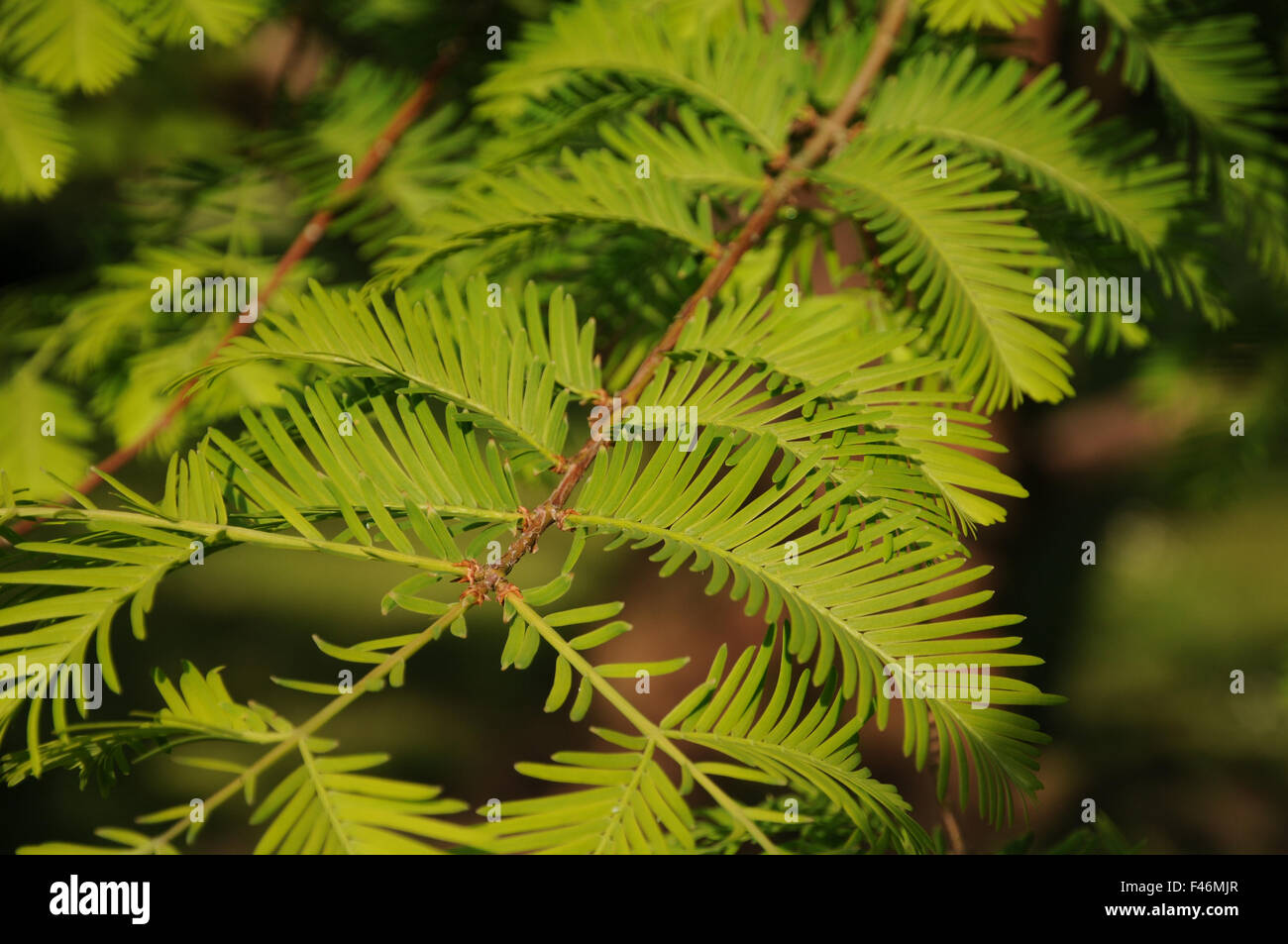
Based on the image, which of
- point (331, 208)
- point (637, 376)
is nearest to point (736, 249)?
point (637, 376)

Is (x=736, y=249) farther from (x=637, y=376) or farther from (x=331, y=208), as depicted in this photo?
(x=331, y=208)

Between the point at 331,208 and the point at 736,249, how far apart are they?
1.61 feet

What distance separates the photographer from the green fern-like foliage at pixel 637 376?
0.45 metres

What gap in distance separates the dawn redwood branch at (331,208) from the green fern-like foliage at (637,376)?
20 mm

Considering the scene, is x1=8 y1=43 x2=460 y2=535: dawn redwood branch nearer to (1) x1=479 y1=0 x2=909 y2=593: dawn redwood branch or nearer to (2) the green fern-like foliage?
(2) the green fern-like foliage

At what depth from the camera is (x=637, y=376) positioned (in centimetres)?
62

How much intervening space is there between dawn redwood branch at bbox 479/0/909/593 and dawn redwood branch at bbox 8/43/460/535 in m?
0.42

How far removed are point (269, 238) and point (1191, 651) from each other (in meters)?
2.78

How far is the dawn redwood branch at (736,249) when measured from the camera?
50 cm

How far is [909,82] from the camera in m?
0.77

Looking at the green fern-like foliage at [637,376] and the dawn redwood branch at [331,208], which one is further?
the dawn redwood branch at [331,208]

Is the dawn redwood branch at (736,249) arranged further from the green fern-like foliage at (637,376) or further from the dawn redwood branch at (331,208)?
the dawn redwood branch at (331,208)

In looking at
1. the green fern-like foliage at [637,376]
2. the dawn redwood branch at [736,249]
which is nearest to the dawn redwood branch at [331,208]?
the green fern-like foliage at [637,376]
